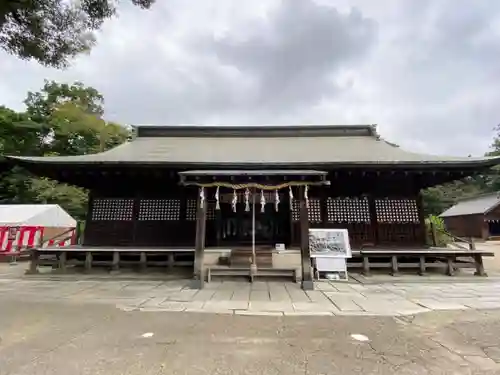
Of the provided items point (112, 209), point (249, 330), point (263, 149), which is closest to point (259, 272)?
point (249, 330)

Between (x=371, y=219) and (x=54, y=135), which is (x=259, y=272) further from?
(x=54, y=135)

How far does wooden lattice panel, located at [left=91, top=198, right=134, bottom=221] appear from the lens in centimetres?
941

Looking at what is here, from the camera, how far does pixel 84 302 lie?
534 centimetres

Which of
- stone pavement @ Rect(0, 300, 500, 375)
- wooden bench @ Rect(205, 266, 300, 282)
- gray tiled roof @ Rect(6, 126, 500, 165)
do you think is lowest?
stone pavement @ Rect(0, 300, 500, 375)

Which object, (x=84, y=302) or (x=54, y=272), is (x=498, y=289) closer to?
(x=84, y=302)

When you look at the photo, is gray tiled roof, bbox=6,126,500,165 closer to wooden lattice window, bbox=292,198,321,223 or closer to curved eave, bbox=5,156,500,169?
curved eave, bbox=5,156,500,169

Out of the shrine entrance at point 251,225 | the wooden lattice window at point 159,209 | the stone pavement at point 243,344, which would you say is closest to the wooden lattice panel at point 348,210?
the shrine entrance at point 251,225

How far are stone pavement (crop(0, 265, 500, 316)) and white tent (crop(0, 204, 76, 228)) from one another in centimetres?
628

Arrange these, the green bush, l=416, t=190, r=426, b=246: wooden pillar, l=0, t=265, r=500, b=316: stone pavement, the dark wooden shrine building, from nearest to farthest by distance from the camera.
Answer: l=0, t=265, r=500, b=316: stone pavement → the dark wooden shrine building → l=416, t=190, r=426, b=246: wooden pillar → the green bush

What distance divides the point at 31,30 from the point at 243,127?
8.70 meters

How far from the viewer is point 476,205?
98.4 ft

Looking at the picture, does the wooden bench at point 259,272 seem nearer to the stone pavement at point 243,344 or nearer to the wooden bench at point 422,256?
the wooden bench at point 422,256

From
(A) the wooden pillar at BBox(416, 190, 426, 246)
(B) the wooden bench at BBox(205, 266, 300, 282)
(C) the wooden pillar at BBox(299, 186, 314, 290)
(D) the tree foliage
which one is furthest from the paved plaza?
(D) the tree foliage

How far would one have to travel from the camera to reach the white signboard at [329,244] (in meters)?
7.64
